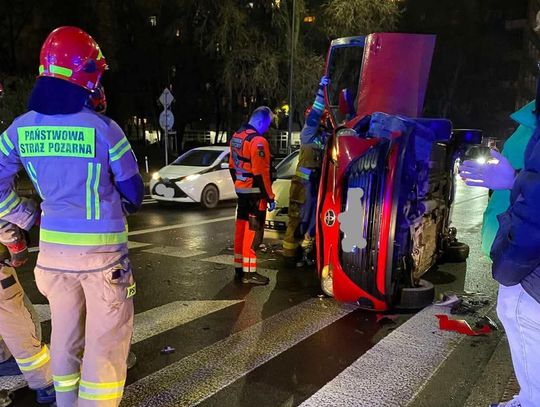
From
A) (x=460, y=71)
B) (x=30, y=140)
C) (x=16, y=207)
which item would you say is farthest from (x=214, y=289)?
(x=460, y=71)

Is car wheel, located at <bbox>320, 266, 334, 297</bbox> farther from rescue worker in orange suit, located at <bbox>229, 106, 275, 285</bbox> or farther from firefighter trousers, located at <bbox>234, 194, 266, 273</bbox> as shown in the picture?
firefighter trousers, located at <bbox>234, 194, 266, 273</bbox>

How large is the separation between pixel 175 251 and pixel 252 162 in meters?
2.42

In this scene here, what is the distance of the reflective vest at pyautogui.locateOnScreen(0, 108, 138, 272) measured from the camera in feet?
8.39

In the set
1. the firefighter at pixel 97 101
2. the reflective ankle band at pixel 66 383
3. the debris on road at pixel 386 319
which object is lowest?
the debris on road at pixel 386 319

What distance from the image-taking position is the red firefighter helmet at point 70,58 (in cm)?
260

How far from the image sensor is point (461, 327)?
15.0ft

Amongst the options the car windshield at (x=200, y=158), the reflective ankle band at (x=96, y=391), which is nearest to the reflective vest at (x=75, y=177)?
the reflective ankle band at (x=96, y=391)

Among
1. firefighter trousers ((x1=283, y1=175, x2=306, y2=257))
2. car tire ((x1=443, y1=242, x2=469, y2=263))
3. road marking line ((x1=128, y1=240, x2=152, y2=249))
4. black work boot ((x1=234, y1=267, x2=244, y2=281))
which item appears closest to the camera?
black work boot ((x1=234, y1=267, x2=244, y2=281))

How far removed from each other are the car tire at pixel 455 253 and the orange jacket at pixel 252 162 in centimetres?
276

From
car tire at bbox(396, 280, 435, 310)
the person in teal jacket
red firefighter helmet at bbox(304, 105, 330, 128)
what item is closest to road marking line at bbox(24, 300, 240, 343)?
car tire at bbox(396, 280, 435, 310)

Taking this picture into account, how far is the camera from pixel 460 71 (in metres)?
42.8

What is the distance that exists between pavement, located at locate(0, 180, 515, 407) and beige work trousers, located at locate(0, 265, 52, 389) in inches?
8.1

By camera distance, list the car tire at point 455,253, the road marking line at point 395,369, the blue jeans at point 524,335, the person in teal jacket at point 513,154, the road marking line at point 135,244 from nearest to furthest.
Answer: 1. the blue jeans at point 524,335
2. the person in teal jacket at point 513,154
3. the road marking line at point 395,369
4. the car tire at point 455,253
5. the road marking line at point 135,244

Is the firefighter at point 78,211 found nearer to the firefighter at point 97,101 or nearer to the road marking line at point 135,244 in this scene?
the firefighter at point 97,101
